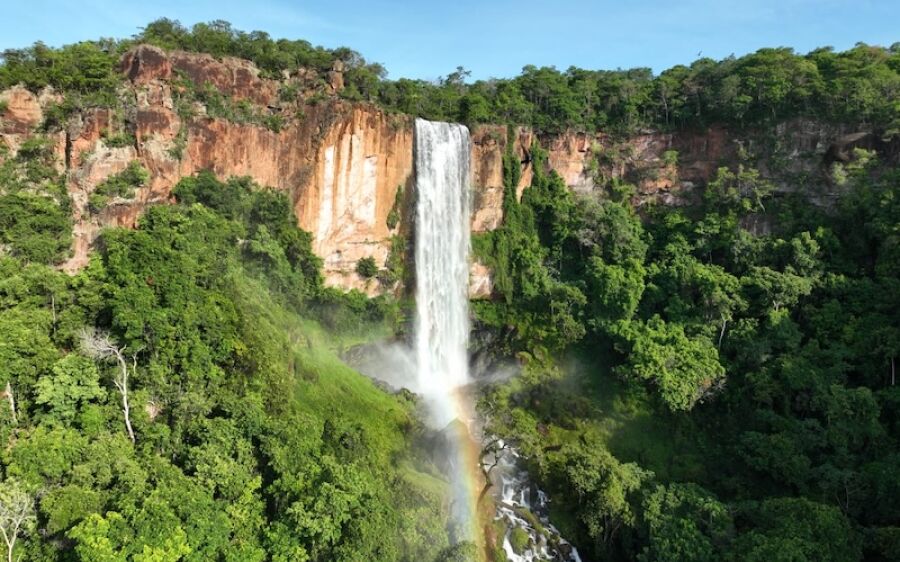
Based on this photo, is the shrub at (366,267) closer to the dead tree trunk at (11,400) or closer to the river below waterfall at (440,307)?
the river below waterfall at (440,307)

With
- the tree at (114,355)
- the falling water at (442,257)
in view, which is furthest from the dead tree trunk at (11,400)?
the falling water at (442,257)

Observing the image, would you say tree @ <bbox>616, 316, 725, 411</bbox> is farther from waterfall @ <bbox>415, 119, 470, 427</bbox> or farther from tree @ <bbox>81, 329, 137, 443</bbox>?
tree @ <bbox>81, 329, 137, 443</bbox>

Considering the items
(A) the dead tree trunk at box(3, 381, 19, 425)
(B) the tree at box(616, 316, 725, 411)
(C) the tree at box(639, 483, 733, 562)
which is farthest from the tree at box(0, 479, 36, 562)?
(B) the tree at box(616, 316, 725, 411)

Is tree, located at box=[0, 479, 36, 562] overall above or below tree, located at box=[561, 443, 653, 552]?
above

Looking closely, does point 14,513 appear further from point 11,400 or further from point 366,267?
point 366,267

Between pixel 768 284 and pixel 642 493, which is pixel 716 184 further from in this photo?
pixel 642 493
